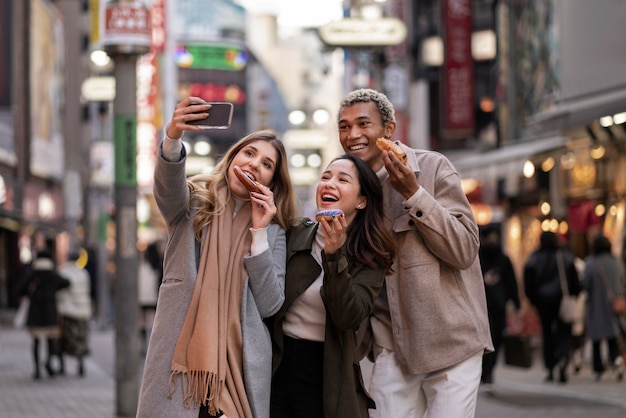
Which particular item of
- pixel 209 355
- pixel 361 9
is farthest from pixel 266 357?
pixel 361 9

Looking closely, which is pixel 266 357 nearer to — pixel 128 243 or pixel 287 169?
pixel 287 169

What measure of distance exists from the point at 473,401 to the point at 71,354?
45.8 feet

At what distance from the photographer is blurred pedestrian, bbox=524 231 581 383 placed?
56.7 ft

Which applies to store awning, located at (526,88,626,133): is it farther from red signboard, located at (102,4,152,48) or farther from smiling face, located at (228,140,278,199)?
smiling face, located at (228,140,278,199)

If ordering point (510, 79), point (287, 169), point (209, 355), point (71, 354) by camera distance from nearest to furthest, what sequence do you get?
point (209, 355)
point (287, 169)
point (71, 354)
point (510, 79)

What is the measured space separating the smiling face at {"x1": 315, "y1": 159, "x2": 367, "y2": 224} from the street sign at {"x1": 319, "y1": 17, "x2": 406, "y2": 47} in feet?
51.4

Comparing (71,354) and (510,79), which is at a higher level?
(510,79)

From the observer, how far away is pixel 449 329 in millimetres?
5625

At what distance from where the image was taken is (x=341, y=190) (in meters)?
5.52

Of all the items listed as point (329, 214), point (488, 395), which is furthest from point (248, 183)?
point (488, 395)

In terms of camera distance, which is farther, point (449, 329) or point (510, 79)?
point (510, 79)

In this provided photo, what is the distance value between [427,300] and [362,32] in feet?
53.0

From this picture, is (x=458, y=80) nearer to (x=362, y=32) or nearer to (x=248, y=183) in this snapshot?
(x=362, y=32)

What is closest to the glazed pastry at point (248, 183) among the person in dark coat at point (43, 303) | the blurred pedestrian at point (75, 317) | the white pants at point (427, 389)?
the white pants at point (427, 389)
